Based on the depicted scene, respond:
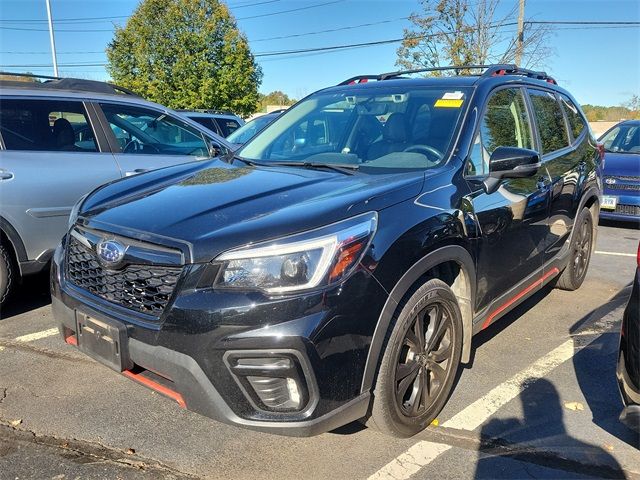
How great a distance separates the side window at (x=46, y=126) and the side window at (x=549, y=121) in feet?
12.2

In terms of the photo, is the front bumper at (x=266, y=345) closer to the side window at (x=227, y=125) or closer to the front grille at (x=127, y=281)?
the front grille at (x=127, y=281)

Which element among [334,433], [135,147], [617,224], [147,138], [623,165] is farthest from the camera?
[617,224]

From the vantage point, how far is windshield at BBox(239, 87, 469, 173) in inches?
126

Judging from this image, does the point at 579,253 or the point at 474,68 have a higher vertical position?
the point at 474,68

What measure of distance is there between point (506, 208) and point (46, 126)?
376 centimetres

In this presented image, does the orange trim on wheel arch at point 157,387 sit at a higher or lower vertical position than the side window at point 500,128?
lower

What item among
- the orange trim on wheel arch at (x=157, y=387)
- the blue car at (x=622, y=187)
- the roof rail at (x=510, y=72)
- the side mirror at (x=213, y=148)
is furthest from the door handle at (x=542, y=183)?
the blue car at (x=622, y=187)

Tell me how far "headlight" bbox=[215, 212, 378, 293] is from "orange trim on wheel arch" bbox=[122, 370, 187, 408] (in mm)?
525

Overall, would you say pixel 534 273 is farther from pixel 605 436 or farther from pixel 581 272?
pixel 581 272

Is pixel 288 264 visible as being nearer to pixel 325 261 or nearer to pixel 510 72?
pixel 325 261

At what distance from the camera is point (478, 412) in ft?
9.99

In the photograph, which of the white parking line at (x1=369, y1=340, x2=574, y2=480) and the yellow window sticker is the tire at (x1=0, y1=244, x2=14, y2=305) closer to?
the white parking line at (x1=369, y1=340, x2=574, y2=480)

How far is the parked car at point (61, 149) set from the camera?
4.19m

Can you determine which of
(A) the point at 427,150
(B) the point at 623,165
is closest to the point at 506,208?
(A) the point at 427,150
